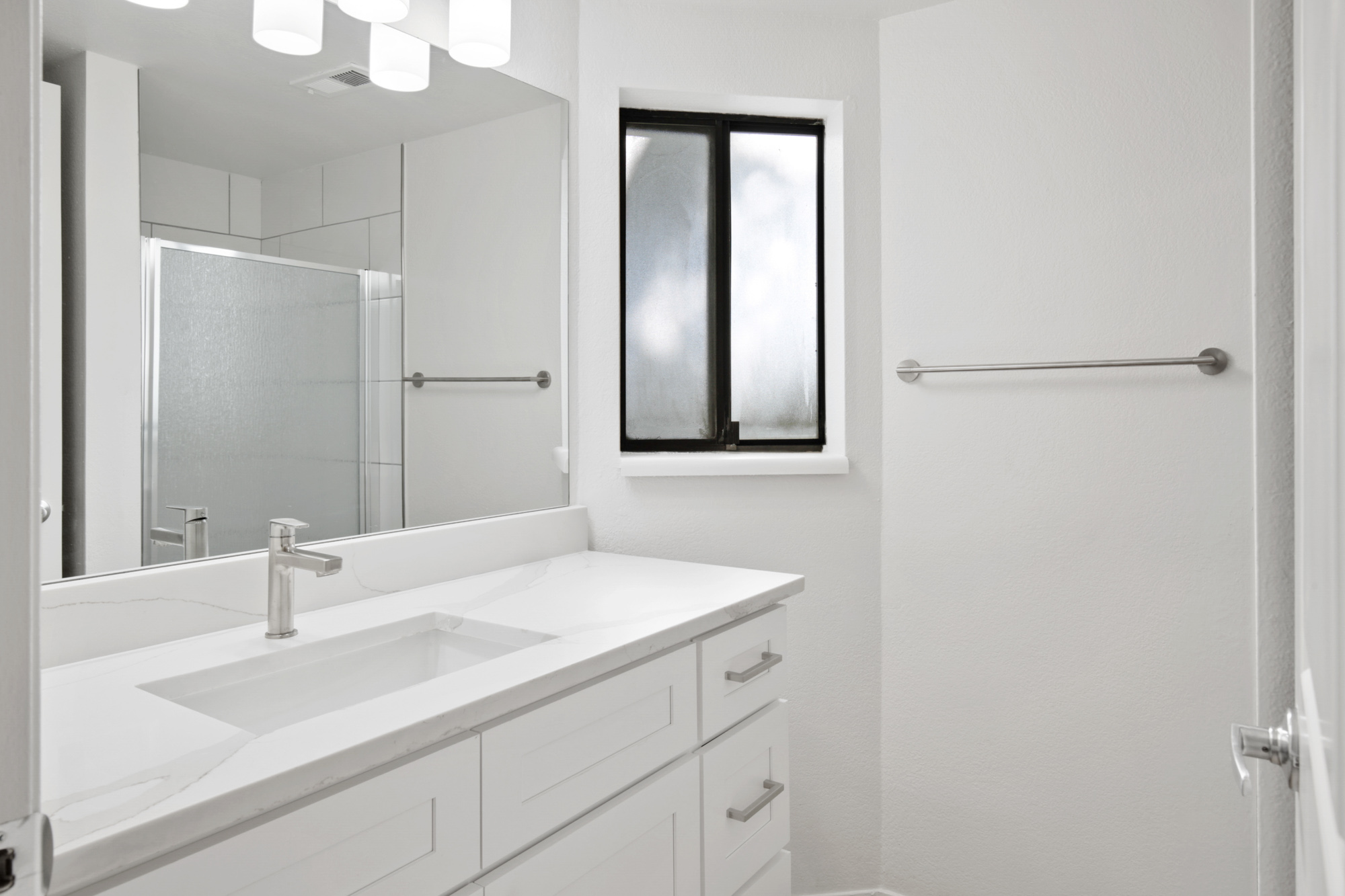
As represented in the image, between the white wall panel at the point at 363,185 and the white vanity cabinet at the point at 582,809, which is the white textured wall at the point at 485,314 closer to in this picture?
the white wall panel at the point at 363,185

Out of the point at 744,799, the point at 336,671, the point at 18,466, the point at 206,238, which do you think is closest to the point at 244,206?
the point at 206,238

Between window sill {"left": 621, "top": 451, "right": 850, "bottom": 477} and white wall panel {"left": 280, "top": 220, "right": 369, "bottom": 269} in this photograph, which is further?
window sill {"left": 621, "top": 451, "right": 850, "bottom": 477}

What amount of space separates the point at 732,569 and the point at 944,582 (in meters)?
0.62

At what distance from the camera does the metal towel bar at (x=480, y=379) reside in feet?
4.91

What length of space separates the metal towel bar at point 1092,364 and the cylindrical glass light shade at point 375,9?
4.11 feet

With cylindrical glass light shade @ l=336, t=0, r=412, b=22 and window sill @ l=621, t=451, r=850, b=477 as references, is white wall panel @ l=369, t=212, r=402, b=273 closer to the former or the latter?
cylindrical glass light shade @ l=336, t=0, r=412, b=22

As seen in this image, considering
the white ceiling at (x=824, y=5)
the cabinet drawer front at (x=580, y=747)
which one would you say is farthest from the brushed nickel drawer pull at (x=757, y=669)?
the white ceiling at (x=824, y=5)

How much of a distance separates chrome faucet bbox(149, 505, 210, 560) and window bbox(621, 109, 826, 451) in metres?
0.99

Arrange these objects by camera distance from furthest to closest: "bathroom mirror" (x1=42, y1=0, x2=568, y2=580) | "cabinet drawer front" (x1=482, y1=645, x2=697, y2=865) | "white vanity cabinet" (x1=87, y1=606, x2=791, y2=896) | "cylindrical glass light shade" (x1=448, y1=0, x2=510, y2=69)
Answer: "cylindrical glass light shade" (x1=448, y1=0, x2=510, y2=69), "bathroom mirror" (x1=42, y1=0, x2=568, y2=580), "cabinet drawer front" (x1=482, y1=645, x2=697, y2=865), "white vanity cabinet" (x1=87, y1=606, x2=791, y2=896)

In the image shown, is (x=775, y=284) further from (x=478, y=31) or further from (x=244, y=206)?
(x=244, y=206)

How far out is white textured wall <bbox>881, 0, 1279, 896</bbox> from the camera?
5.35 ft

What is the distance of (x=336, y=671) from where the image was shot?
112 centimetres

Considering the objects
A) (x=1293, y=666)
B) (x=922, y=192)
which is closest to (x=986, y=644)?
(x=922, y=192)

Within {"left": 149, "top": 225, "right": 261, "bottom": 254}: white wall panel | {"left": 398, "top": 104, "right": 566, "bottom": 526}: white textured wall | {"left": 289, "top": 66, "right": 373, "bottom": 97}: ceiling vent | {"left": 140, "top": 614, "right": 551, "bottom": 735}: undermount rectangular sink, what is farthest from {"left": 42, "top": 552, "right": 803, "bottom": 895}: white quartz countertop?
{"left": 289, "top": 66, "right": 373, "bottom": 97}: ceiling vent
